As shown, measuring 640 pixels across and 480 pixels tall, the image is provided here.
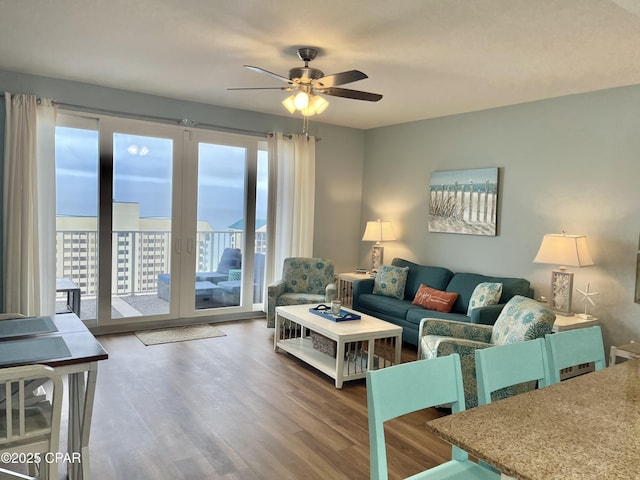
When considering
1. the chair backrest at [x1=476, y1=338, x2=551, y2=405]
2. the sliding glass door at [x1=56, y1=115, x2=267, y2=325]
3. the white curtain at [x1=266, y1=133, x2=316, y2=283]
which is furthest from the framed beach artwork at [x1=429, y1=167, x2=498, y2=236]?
the chair backrest at [x1=476, y1=338, x2=551, y2=405]

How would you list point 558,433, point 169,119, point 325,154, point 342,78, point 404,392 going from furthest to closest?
1. point 325,154
2. point 169,119
3. point 342,78
4. point 404,392
5. point 558,433

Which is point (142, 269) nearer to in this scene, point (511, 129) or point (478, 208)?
point (478, 208)

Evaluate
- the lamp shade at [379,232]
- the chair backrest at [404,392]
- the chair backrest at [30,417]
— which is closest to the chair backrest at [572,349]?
the chair backrest at [404,392]

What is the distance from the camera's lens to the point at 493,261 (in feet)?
16.9

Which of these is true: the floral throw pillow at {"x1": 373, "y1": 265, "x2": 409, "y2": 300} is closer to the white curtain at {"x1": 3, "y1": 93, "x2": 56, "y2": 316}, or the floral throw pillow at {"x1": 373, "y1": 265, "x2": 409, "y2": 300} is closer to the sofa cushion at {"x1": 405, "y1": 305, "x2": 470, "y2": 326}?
the sofa cushion at {"x1": 405, "y1": 305, "x2": 470, "y2": 326}

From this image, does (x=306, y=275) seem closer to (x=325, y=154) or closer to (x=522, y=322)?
(x=325, y=154)

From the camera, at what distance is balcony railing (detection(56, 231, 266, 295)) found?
5043mm

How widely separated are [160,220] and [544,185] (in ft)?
13.7

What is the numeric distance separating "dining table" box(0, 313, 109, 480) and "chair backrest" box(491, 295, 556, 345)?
2.54m

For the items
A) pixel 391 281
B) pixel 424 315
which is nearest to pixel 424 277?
pixel 391 281

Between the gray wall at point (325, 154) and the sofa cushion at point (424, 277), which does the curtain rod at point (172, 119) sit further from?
the sofa cushion at point (424, 277)

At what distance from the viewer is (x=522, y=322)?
319cm

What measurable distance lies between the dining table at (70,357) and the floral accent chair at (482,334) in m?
2.11

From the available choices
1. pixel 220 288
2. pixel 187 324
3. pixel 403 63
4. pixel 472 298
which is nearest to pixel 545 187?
pixel 472 298
